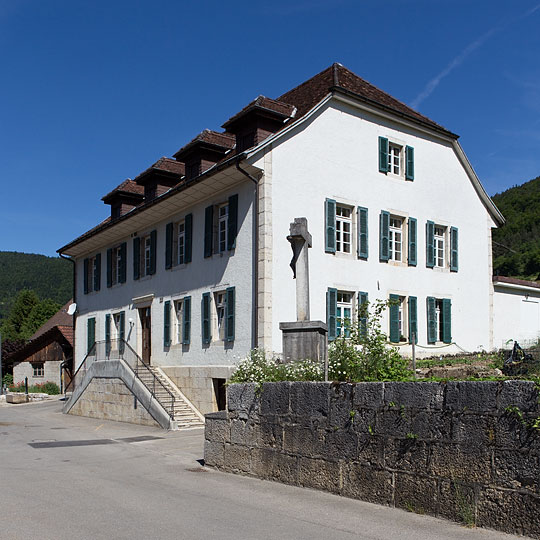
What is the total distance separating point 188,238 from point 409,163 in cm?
699

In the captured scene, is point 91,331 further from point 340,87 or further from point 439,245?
point 340,87

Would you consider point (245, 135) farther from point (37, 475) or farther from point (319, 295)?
point (37, 475)

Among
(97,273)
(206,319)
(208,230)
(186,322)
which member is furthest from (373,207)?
(97,273)

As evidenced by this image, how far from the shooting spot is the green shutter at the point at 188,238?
2086 centimetres

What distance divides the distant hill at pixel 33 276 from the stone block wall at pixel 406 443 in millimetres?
109275

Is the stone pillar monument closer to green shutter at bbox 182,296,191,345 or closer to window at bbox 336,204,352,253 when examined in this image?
window at bbox 336,204,352,253

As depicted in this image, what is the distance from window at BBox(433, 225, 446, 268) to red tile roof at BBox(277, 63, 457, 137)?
3125 millimetres

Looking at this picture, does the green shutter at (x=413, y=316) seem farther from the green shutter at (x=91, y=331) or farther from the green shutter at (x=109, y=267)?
the green shutter at (x=91, y=331)

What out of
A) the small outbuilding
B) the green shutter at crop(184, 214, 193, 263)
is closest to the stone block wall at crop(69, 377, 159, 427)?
the green shutter at crop(184, 214, 193, 263)

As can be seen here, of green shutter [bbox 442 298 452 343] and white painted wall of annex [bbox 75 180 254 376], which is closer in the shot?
white painted wall of annex [bbox 75 180 254 376]

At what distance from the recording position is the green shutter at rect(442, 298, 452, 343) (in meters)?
21.4

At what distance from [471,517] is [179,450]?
26.9 feet

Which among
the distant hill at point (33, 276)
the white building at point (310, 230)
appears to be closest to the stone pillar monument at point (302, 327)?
the white building at point (310, 230)

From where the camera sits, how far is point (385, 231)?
20109mm
